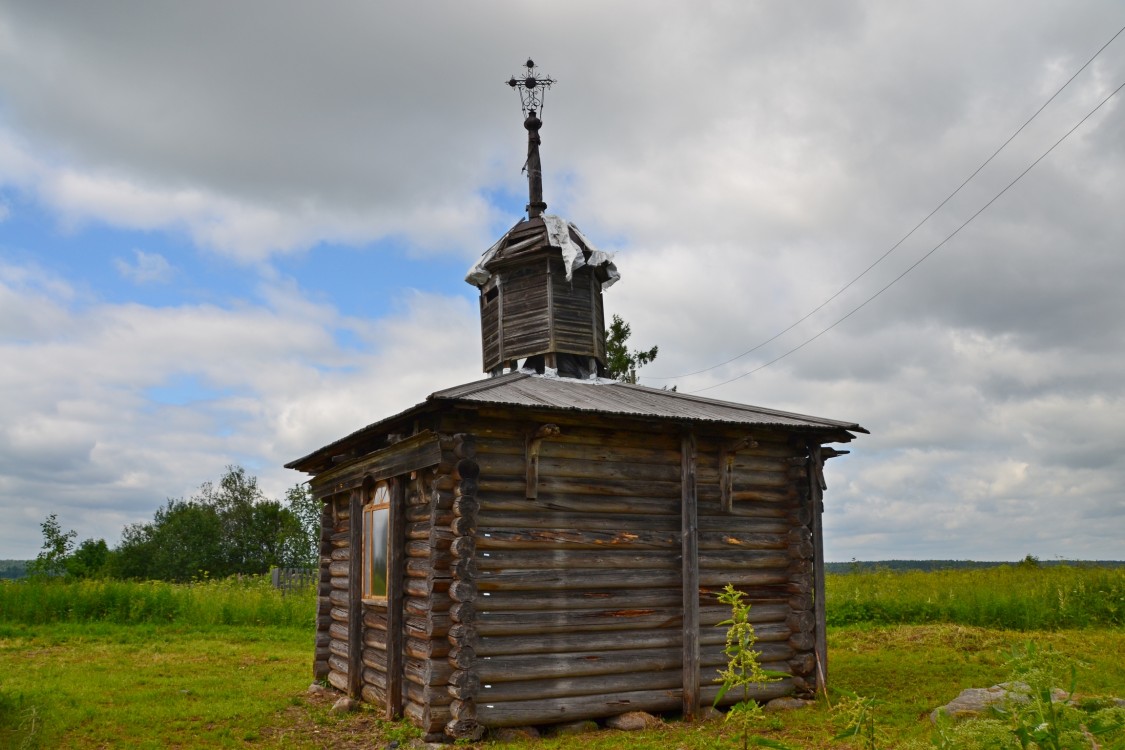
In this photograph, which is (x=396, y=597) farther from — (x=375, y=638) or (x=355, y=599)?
(x=355, y=599)

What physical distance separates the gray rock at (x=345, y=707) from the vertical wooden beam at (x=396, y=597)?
4.31 feet

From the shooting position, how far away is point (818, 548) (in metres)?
13.3

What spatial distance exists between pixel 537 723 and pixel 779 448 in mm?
5529

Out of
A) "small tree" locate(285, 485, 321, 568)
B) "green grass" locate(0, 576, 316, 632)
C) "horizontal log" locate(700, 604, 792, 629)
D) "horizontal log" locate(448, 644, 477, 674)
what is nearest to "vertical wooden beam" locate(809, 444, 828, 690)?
"horizontal log" locate(700, 604, 792, 629)

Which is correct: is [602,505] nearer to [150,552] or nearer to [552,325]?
[552,325]

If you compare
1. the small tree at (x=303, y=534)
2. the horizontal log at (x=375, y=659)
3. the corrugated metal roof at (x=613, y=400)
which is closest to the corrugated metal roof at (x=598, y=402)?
the corrugated metal roof at (x=613, y=400)

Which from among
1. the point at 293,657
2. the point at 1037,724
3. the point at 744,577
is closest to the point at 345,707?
the point at 744,577

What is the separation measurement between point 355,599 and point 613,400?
16.7 feet

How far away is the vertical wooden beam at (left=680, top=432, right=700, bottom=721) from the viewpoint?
11.6 metres

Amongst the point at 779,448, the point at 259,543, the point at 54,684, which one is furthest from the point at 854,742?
the point at 259,543

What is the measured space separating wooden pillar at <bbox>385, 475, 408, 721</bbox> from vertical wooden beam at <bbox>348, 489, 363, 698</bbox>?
1551 mm

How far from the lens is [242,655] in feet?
62.2

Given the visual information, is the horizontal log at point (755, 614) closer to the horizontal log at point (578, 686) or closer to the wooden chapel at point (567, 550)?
the wooden chapel at point (567, 550)

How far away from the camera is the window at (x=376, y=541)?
12.6 meters
